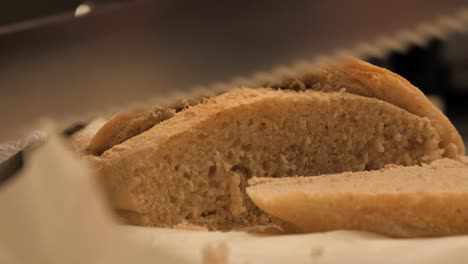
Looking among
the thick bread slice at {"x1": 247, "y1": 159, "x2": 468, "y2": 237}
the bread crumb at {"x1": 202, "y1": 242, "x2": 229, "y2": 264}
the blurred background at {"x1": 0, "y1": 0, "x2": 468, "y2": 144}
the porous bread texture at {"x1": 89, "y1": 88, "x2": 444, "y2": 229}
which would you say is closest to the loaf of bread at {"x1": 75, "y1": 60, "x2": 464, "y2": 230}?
the porous bread texture at {"x1": 89, "y1": 88, "x2": 444, "y2": 229}

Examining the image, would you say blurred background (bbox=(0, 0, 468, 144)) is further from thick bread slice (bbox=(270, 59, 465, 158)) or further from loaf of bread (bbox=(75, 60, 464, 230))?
thick bread slice (bbox=(270, 59, 465, 158))

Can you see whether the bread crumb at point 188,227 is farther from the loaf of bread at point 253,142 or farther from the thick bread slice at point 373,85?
the thick bread slice at point 373,85

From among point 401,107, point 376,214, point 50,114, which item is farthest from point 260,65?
point 401,107

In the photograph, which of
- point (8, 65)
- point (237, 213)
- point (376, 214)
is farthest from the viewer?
point (237, 213)

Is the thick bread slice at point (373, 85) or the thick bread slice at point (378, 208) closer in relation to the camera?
the thick bread slice at point (378, 208)

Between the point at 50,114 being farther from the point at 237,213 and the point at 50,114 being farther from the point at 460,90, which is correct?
the point at 460,90

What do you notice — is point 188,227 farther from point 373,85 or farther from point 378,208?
point 373,85

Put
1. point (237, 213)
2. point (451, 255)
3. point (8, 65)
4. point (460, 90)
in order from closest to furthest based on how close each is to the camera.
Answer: point (8, 65) → point (451, 255) → point (237, 213) → point (460, 90)

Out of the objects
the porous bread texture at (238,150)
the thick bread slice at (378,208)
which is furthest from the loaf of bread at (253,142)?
the thick bread slice at (378,208)
